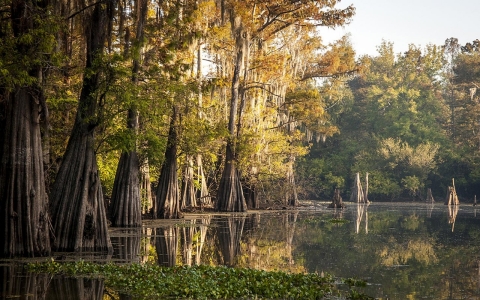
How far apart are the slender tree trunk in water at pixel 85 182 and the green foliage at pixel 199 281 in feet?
7.51

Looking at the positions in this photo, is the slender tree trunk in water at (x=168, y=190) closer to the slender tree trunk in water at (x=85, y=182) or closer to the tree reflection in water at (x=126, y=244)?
the tree reflection in water at (x=126, y=244)

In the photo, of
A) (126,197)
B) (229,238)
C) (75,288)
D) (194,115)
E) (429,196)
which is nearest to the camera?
(75,288)

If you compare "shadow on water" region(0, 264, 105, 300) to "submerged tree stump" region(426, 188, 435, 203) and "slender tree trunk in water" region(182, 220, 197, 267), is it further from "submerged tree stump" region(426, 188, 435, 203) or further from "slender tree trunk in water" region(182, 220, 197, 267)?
"submerged tree stump" region(426, 188, 435, 203)

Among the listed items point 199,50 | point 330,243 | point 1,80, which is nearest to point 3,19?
point 1,80

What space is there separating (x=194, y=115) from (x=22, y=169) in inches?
586

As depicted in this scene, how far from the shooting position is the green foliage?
9930 millimetres

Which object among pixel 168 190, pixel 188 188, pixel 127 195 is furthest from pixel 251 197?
pixel 127 195

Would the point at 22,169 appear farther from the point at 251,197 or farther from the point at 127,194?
the point at 251,197

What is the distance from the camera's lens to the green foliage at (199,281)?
993 cm

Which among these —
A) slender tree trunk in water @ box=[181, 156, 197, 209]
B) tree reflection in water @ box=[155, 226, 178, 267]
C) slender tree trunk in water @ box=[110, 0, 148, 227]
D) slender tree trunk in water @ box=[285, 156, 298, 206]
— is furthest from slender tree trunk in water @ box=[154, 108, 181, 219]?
slender tree trunk in water @ box=[285, 156, 298, 206]

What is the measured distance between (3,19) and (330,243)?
1049 centimetres

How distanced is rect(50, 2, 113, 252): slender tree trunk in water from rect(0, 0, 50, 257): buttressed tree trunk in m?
0.83

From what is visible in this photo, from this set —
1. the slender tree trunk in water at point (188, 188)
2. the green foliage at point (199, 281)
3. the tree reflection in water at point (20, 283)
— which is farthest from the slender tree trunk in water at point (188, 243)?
the slender tree trunk in water at point (188, 188)

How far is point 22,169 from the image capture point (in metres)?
13.1
